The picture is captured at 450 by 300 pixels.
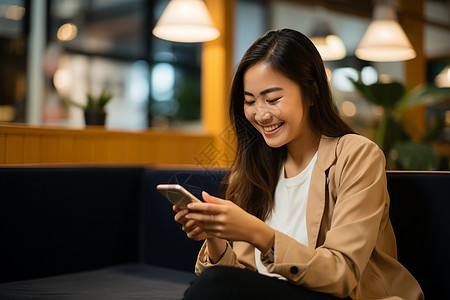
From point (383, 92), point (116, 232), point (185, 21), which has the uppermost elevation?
point (185, 21)

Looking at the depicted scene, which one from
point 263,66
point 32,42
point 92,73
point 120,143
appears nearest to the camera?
point 263,66

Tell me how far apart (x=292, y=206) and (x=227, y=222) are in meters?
0.38

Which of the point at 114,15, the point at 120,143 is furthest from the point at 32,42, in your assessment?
the point at 120,143

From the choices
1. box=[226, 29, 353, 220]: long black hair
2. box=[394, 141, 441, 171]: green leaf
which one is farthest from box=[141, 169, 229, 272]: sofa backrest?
box=[394, 141, 441, 171]: green leaf

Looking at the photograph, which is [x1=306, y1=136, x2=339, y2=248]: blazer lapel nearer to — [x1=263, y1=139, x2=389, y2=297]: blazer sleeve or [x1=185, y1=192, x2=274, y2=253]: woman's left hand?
[x1=263, y1=139, x2=389, y2=297]: blazer sleeve

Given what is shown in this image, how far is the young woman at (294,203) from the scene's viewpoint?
1184mm

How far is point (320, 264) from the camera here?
1.19m

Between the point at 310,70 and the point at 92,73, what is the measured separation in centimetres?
515

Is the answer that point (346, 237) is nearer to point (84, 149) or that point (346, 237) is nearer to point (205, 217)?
point (205, 217)

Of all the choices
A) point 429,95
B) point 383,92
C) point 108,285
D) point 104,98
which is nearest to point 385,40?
point 383,92

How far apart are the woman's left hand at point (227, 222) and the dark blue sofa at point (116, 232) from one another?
0.59 meters

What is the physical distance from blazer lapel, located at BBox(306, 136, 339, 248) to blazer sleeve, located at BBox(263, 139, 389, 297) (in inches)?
1.9

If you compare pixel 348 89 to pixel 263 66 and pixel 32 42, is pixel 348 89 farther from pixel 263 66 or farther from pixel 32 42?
pixel 263 66

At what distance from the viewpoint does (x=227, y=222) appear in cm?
117
